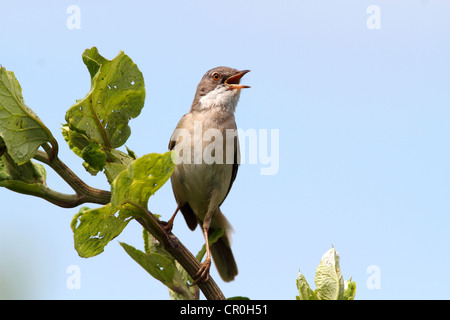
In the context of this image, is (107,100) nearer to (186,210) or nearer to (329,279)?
(329,279)

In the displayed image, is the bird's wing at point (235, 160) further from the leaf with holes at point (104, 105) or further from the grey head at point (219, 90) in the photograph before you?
the leaf with holes at point (104, 105)

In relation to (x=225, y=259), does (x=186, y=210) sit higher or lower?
higher

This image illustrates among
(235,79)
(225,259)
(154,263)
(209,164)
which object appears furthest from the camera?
(235,79)

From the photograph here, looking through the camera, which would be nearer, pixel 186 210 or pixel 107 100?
pixel 107 100

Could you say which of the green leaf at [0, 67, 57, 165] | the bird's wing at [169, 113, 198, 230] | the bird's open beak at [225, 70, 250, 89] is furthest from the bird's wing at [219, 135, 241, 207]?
the green leaf at [0, 67, 57, 165]

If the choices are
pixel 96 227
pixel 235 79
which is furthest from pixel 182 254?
pixel 235 79
